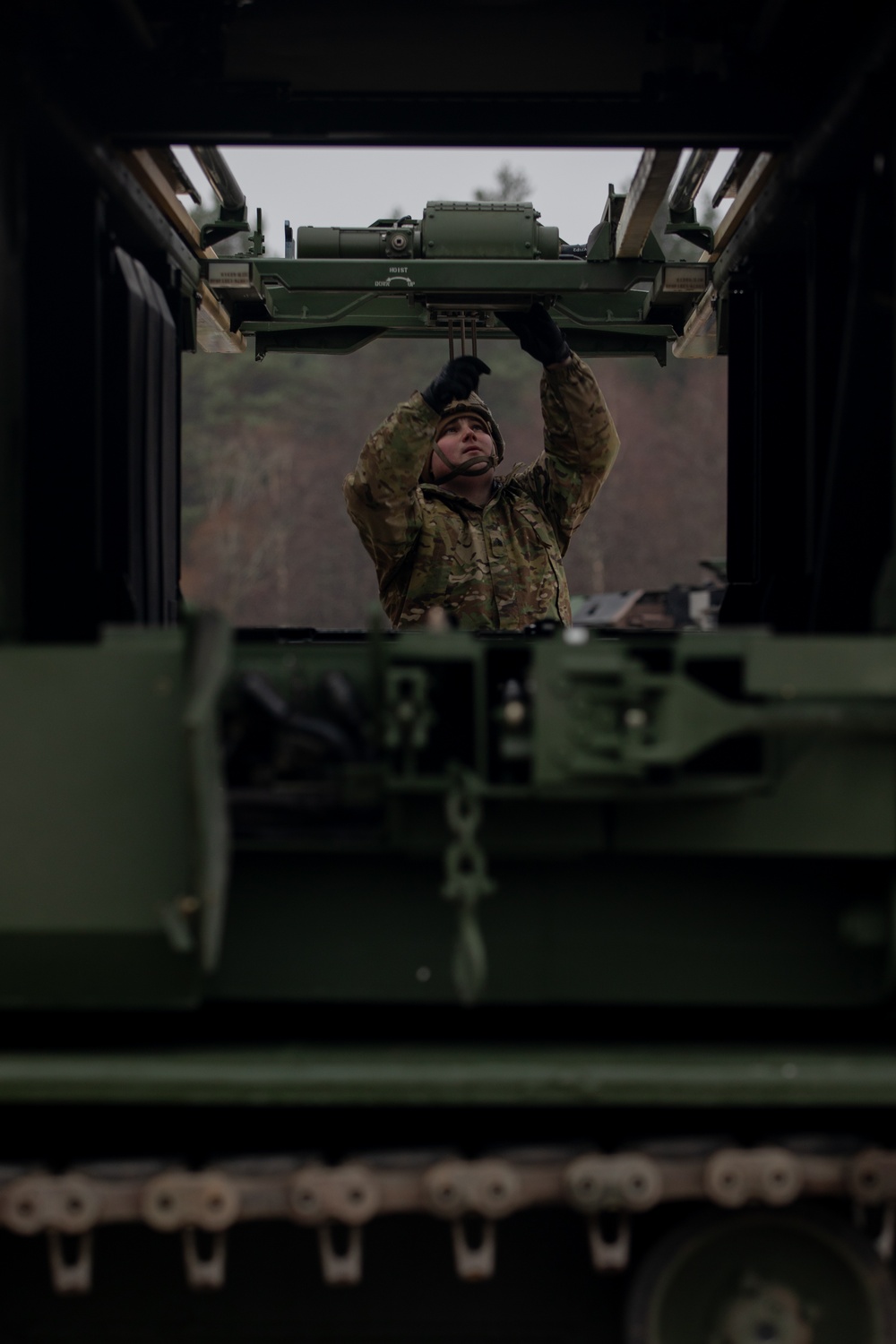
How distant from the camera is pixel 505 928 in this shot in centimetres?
321

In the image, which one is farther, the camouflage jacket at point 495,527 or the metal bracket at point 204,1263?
the camouflage jacket at point 495,527

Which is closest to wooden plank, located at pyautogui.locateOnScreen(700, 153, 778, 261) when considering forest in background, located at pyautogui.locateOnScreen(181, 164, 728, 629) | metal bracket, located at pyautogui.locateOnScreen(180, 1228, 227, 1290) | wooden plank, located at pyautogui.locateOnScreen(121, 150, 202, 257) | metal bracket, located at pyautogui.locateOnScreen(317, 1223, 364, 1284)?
wooden plank, located at pyautogui.locateOnScreen(121, 150, 202, 257)

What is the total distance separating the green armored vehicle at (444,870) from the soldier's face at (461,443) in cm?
194

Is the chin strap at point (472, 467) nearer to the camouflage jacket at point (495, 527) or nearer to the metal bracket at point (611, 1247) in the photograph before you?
the camouflage jacket at point (495, 527)

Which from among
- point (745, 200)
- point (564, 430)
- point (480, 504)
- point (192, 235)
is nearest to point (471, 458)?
point (480, 504)

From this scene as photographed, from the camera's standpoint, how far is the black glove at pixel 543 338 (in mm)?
4969

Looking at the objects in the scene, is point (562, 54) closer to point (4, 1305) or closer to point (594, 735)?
point (594, 735)

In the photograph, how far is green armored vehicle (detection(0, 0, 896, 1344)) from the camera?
282cm

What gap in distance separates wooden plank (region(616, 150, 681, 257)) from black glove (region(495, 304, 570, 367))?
1.40 ft

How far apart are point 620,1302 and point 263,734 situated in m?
1.67

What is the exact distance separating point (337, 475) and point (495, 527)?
34.7 m

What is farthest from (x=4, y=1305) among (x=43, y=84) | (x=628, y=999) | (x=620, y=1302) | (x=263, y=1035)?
(x=43, y=84)

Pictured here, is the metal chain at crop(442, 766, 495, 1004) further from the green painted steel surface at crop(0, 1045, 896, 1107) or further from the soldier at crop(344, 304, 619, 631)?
the soldier at crop(344, 304, 619, 631)

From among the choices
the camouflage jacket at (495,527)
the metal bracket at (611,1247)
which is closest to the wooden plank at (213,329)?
the camouflage jacket at (495,527)
